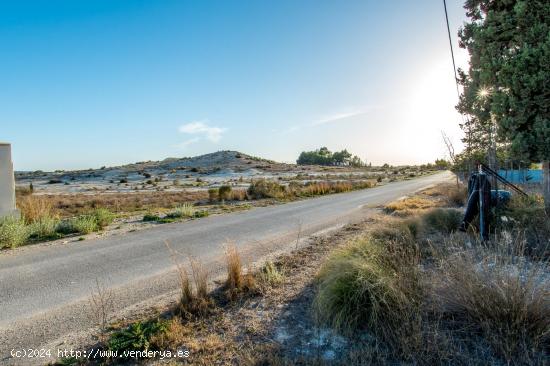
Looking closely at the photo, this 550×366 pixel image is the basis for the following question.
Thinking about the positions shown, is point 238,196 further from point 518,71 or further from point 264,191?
point 518,71

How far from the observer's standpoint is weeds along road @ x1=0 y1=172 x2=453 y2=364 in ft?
13.9

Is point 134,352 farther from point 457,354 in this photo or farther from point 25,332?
point 457,354

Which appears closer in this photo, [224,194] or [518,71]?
[518,71]

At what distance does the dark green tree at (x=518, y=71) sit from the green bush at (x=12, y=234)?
12.2 metres

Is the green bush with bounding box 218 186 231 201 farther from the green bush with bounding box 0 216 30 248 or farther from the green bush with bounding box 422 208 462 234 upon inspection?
the green bush with bounding box 422 208 462 234

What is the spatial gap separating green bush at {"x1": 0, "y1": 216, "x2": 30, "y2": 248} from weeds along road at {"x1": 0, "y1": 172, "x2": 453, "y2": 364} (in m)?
0.63

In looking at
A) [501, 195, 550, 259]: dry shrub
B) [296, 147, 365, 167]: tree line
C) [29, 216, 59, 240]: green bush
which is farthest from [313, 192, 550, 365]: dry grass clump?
[296, 147, 365, 167]: tree line

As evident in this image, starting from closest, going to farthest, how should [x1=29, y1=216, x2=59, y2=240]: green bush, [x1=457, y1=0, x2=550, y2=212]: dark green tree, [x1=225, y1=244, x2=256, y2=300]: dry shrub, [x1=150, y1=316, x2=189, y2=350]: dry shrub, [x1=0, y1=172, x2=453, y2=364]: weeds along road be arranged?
1. [x1=150, y1=316, x2=189, y2=350]: dry shrub
2. [x1=0, y1=172, x2=453, y2=364]: weeds along road
3. [x1=225, y1=244, x2=256, y2=300]: dry shrub
4. [x1=457, y1=0, x2=550, y2=212]: dark green tree
5. [x1=29, y1=216, x2=59, y2=240]: green bush

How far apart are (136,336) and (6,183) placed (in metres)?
10.2

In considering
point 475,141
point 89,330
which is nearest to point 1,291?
point 89,330

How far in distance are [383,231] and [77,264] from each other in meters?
6.49

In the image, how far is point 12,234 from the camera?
883 centimetres

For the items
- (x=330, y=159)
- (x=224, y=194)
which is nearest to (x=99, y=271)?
(x=224, y=194)

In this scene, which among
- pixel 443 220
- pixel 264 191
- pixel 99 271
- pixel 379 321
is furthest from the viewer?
pixel 264 191
